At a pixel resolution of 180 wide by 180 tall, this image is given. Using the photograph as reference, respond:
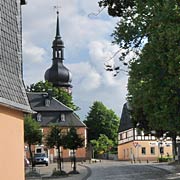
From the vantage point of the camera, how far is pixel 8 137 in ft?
54.4

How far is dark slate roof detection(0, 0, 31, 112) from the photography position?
1670cm

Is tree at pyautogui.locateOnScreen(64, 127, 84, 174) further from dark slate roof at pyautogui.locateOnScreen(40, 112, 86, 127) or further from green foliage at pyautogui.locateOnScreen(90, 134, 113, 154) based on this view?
green foliage at pyautogui.locateOnScreen(90, 134, 113, 154)

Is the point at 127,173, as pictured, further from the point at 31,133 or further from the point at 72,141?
the point at 31,133

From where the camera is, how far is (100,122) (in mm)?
117000

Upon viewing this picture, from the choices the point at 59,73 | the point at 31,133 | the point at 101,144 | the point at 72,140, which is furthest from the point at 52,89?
the point at 72,140

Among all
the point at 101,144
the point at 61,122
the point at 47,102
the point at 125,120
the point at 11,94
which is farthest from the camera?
the point at 101,144

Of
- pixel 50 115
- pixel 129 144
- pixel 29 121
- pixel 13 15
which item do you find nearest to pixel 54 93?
pixel 50 115

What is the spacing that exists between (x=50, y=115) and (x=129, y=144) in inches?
557

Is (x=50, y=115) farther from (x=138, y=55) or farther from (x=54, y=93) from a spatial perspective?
(x=138, y=55)

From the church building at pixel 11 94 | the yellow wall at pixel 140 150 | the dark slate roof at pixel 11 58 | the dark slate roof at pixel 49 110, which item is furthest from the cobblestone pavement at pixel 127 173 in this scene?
the dark slate roof at pixel 49 110

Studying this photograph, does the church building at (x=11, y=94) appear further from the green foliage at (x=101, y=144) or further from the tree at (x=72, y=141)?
the green foliage at (x=101, y=144)

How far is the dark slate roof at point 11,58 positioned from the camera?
54.8ft

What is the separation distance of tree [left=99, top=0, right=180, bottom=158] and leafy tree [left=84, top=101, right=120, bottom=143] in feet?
289

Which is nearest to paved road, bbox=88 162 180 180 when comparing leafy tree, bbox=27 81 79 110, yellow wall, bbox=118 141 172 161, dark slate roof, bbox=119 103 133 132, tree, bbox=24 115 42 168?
tree, bbox=24 115 42 168
